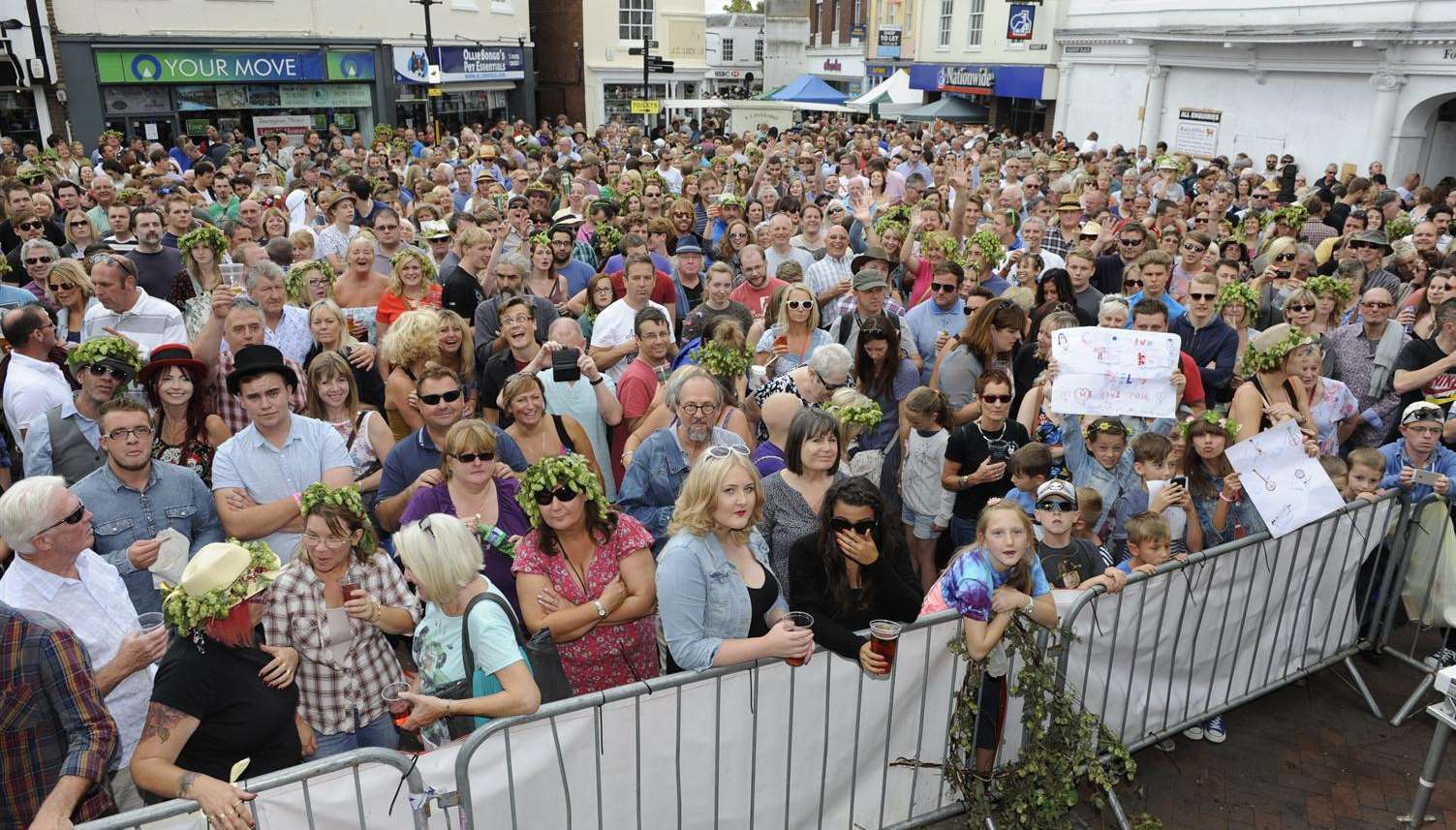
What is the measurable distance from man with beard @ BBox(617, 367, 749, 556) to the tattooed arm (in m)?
2.28

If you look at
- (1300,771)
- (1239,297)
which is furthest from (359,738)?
(1239,297)

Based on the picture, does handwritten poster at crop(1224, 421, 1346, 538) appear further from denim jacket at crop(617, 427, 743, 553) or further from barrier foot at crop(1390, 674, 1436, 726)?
denim jacket at crop(617, 427, 743, 553)

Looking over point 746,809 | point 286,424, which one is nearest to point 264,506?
point 286,424

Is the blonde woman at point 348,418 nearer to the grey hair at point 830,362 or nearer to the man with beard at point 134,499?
the man with beard at point 134,499

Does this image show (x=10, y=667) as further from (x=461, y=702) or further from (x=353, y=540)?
(x=461, y=702)

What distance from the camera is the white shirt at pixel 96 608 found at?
11.8 feet

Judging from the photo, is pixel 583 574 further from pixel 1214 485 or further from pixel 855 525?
pixel 1214 485

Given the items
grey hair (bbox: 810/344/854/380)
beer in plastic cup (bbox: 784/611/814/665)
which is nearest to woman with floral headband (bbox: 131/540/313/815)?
beer in plastic cup (bbox: 784/611/814/665)

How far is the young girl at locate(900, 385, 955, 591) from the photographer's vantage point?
18.7 ft

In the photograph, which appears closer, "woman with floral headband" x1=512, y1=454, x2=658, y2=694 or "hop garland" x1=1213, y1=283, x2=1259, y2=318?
"woman with floral headband" x1=512, y1=454, x2=658, y2=694

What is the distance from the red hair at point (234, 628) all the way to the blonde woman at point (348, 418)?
214 centimetres

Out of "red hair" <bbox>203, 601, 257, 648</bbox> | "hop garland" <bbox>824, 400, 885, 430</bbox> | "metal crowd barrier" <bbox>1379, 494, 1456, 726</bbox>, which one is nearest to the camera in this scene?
"red hair" <bbox>203, 601, 257, 648</bbox>

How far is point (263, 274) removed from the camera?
21.8ft

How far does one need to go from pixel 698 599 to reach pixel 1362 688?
13.6 feet
